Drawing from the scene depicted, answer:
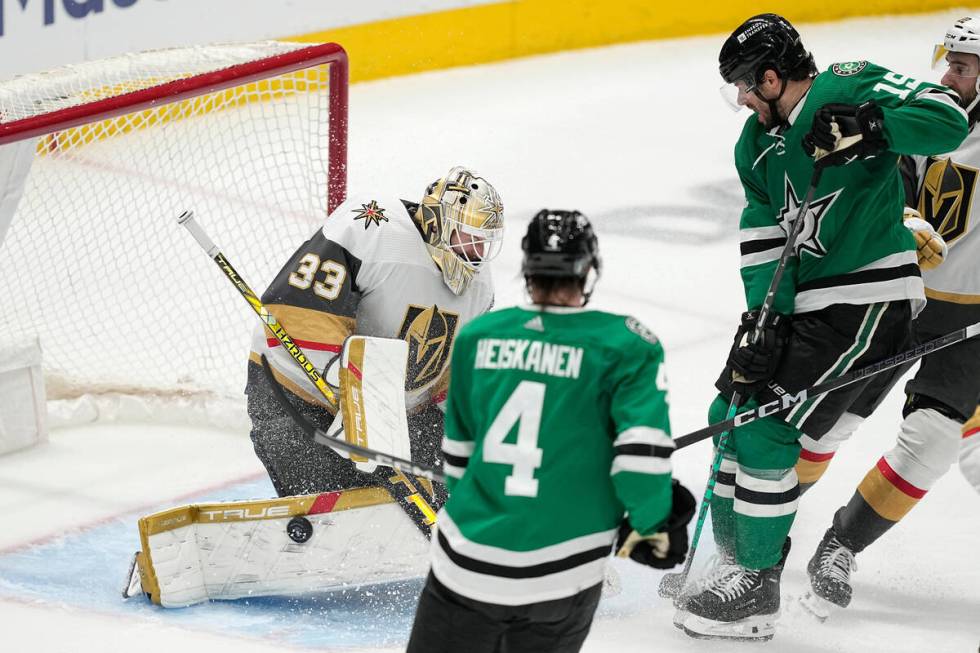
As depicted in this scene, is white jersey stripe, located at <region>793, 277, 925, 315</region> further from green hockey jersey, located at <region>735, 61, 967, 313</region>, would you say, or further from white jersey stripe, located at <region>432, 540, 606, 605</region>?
white jersey stripe, located at <region>432, 540, 606, 605</region>

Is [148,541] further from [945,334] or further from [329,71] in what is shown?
[945,334]

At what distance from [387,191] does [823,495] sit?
2332 mm

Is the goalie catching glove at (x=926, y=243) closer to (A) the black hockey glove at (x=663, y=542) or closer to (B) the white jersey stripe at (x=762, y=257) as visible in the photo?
(B) the white jersey stripe at (x=762, y=257)

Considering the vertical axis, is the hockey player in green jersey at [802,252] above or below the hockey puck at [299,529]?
above

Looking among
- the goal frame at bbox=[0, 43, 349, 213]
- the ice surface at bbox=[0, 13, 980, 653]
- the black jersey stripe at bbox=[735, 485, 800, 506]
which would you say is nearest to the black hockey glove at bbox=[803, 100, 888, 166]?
the black jersey stripe at bbox=[735, 485, 800, 506]

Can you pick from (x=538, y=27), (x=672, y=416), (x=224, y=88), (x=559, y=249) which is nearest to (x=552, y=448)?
(x=559, y=249)

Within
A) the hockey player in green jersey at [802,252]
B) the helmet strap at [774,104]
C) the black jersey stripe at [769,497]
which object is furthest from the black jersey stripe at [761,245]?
the black jersey stripe at [769,497]

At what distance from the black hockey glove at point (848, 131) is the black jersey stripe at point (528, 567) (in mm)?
885

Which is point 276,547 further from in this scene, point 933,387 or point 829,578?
point 933,387

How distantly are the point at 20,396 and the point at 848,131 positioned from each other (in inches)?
85.4

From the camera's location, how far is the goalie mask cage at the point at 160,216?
3.43m

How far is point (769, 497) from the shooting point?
2492mm

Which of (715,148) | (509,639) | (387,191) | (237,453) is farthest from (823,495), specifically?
(715,148)

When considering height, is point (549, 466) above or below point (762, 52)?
below
